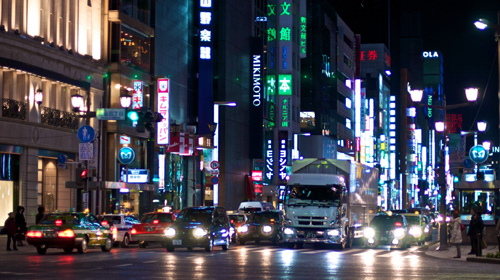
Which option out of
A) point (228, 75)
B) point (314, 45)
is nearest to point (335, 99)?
point (314, 45)

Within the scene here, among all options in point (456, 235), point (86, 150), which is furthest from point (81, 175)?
point (456, 235)

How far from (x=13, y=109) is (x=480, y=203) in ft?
77.3

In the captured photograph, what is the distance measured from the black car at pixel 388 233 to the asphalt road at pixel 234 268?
11447 millimetres

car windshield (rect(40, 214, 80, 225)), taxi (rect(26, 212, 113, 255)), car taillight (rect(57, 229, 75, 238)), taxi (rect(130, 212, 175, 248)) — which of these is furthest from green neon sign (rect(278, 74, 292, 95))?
car taillight (rect(57, 229, 75, 238))

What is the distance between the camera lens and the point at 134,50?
62500 mm

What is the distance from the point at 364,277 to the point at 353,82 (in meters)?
117

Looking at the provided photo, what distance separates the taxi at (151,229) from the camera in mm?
41250

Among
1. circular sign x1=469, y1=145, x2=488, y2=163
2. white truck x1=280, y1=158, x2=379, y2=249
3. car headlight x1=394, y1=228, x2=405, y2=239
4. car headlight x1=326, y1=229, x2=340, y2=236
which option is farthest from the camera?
circular sign x1=469, y1=145, x2=488, y2=163

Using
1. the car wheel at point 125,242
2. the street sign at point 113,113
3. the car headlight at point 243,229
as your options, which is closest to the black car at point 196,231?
the car wheel at point 125,242

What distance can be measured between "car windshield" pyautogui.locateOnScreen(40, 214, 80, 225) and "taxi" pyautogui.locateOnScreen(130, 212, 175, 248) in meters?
7.05

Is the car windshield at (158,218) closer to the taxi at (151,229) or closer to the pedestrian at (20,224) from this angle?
the taxi at (151,229)

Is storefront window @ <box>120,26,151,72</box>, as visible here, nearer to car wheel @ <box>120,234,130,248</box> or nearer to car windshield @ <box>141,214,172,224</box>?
car windshield @ <box>141,214,172,224</box>

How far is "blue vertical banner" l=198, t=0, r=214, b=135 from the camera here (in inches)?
2781

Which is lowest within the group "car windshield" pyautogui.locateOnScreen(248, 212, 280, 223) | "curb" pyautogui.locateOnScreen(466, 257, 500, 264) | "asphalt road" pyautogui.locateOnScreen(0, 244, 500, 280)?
"curb" pyautogui.locateOnScreen(466, 257, 500, 264)
